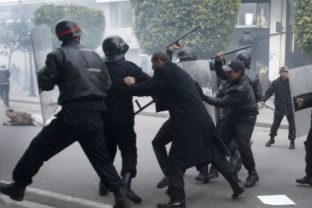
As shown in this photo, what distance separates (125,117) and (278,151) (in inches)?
163

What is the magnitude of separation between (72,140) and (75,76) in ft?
1.80

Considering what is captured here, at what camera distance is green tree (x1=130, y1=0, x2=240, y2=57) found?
17.1 metres

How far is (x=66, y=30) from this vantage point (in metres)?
4.51

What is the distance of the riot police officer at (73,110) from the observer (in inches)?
172

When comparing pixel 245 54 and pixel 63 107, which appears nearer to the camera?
pixel 63 107

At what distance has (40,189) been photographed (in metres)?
5.74

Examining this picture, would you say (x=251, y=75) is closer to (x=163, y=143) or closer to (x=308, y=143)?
(x=308, y=143)

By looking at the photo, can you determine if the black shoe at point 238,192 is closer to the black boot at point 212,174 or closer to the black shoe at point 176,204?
the black shoe at point 176,204

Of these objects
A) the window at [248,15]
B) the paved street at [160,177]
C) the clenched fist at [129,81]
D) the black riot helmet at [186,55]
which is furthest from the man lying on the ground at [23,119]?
the window at [248,15]

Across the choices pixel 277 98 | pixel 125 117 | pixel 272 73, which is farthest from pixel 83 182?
pixel 272 73

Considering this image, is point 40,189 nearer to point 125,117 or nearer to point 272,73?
point 125,117

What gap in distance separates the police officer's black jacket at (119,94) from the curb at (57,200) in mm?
849

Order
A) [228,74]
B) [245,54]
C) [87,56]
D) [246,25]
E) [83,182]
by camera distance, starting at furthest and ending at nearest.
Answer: [246,25] < [245,54] < [83,182] < [228,74] < [87,56]

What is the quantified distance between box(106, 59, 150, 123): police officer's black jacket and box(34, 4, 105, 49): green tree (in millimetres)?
17643
